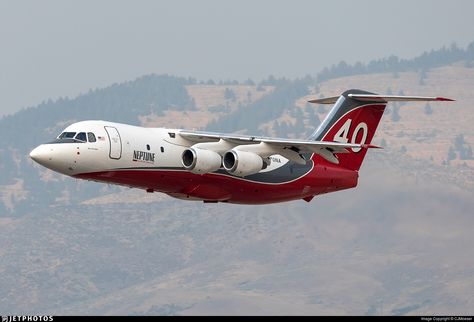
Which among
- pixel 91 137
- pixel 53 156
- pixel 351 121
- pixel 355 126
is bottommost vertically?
pixel 355 126

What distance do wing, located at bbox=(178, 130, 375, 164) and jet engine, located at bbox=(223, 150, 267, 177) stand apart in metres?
0.47

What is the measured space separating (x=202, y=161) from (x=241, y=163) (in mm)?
1254

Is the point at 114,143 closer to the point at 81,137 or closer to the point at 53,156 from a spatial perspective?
the point at 81,137

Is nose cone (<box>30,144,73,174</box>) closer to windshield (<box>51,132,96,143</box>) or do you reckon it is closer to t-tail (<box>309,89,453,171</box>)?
windshield (<box>51,132,96,143</box>)

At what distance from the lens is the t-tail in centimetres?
5288

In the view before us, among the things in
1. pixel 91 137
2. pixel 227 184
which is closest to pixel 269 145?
pixel 227 184

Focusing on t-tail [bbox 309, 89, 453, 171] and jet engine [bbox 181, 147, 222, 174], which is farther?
t-tail [bbox 309, 89, 453, 171]

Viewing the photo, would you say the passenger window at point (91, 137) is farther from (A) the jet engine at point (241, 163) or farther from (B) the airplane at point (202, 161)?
(A) the jet engine at point (241, 163)

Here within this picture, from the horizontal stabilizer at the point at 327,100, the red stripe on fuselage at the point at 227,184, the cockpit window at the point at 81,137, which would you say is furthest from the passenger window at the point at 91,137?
the horizontal stabilizer at the point at 327,100

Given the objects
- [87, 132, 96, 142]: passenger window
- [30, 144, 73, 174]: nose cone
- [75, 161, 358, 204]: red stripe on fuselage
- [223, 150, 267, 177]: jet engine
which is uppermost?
[87, 132, 96, 142]: passenger window

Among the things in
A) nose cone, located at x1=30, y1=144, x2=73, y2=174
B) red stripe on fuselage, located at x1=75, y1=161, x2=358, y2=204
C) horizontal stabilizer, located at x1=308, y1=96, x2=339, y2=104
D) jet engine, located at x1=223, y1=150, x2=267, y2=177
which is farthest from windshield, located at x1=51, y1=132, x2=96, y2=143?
horizontal stabilizer, located at x1=308, y1=96, x2=339, y2=104

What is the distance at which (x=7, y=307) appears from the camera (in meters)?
140

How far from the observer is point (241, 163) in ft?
155

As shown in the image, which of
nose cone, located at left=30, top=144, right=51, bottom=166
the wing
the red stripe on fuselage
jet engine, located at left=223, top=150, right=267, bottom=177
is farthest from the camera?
the wing
